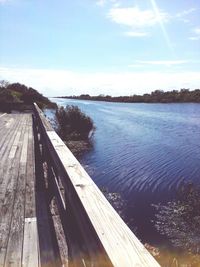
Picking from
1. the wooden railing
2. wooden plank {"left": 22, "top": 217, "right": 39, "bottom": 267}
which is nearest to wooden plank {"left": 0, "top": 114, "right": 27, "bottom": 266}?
wooden plank {"left": 22, "top": 217, "right": 39, "bottom": 267}

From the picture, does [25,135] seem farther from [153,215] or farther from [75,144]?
[75,144]

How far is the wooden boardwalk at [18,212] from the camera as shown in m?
3.41

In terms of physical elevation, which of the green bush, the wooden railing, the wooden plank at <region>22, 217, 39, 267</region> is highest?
the wooden railing

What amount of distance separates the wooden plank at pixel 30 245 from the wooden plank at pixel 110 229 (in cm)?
153

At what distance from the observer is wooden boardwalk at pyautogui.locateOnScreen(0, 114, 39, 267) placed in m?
3.41

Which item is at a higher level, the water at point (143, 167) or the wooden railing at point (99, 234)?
the wooden railing at point (99, 234)

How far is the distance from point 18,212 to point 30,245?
0.93m

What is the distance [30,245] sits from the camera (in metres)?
3.63

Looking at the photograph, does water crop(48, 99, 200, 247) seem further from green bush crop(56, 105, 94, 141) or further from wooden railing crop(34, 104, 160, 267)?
wooden railing crop(34, 104, 160, 267)

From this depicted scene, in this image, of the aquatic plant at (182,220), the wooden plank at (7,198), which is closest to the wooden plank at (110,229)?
the wooden plank at (7,198)

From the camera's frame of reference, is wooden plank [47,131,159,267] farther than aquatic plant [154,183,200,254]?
No

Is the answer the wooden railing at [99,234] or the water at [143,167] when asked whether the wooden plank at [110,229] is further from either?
the water at [143,167]

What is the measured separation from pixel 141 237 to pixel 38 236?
17.9 ft

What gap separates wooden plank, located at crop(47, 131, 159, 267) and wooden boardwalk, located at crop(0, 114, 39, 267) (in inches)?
65.0
